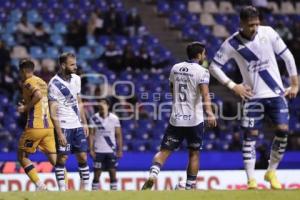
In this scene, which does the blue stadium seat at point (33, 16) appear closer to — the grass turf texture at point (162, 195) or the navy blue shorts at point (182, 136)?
the navy blue shorts at point (182, 136)

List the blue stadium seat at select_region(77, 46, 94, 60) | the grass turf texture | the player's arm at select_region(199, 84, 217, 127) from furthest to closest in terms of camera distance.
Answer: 1. the blue stadium seat at select_region(77, 46, 94, 60)
2. the player's arm at select_region(199, 84, 217, 127)
3. the grass turf texture

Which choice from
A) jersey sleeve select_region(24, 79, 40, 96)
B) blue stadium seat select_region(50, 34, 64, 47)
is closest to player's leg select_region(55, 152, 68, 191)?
jersey sleeve select_region(24, 79, 40, 96)

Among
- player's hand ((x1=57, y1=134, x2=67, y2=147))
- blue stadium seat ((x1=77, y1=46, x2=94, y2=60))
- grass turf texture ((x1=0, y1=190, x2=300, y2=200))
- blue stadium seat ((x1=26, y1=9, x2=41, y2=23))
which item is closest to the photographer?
grass turf texture ((x1=0, y1=190, x2=300, y2=200))

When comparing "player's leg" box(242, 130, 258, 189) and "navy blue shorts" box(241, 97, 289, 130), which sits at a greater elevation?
"navy blue shorts" box(241, 97, 289, 130)

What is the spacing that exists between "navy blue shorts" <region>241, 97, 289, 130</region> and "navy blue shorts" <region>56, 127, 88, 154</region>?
313 centimetres

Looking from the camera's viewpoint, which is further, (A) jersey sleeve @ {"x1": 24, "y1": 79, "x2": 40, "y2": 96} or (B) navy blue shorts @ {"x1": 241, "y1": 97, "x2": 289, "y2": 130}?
(A) jersey sleeve @ {"x1": 24, "y1": 79, "x2": 40, "y2": 96}

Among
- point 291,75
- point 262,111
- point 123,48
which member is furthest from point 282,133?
point 123,48

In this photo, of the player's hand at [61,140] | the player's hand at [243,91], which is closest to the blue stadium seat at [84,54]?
the player's hand at [61,140]

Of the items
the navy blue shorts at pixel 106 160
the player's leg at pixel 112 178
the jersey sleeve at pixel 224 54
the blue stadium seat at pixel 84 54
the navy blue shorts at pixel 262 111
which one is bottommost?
the player's leg at pixel 112 178

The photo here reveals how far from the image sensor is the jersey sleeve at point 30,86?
12.6 m

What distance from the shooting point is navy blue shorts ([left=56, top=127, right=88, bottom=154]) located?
12.6 meters

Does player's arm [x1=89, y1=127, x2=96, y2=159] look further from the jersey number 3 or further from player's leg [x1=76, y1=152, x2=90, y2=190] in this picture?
the jersey number 3

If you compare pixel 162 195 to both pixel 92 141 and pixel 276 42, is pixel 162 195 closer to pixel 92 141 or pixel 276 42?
pixel 276 42

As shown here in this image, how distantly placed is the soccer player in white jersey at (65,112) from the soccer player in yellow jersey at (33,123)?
315 mm
